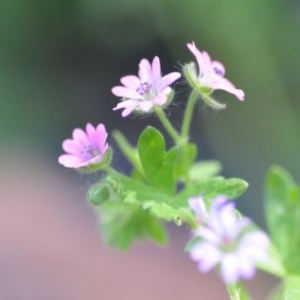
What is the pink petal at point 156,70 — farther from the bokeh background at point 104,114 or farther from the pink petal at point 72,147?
the bokeh background at point 104,114

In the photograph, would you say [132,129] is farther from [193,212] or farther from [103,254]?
[193,212]

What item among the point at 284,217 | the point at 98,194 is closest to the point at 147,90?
the point at 98,194

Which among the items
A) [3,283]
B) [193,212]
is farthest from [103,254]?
→ [193,212]

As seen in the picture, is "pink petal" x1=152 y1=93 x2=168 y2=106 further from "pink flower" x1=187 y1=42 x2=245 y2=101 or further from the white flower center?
"pink flower" x1=187 y1=42 x2=245 y2=101

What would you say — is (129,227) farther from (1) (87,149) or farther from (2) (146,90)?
(2) (146,90)

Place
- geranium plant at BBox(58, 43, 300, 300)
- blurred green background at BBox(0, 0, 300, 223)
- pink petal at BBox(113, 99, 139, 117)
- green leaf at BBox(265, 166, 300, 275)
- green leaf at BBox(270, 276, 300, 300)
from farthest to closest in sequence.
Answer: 1. blurred green background at BBox(0, 0, 300, 223)
2. green leaf at BBox(265, 166, 300, 275)
3. green leaf at BBox(270, 276, 300, 300)
4. pink petal at BBox(113, 99, 139, 117)
5. geranium plant at BBox(58, 43, 300, 300)

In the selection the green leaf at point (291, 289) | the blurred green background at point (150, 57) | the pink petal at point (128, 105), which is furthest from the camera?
the blurred green background at point (150, 57)

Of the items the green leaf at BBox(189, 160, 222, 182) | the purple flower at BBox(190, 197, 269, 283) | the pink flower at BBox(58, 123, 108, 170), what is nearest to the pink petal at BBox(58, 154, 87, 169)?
the pink flower at BBox(58, 123, 108, 170)

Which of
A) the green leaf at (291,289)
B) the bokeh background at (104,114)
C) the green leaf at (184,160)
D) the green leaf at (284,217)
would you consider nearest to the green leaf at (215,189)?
the green leaf at (184,160)
